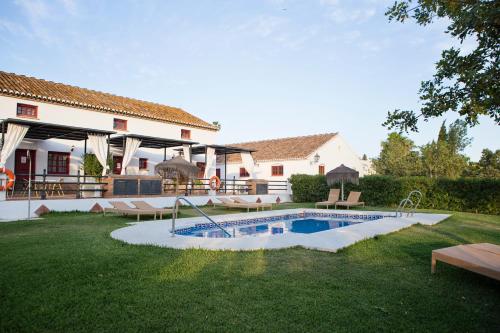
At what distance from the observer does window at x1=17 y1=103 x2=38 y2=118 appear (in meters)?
15.3

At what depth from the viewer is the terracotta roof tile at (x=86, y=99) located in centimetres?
1573

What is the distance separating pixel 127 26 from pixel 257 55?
6.57 metres

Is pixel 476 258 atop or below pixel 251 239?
atop

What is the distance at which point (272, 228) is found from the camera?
10.6 m

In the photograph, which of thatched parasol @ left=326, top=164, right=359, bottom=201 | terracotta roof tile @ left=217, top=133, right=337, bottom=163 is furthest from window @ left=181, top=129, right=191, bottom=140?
thatched parasol @ left=326, top=164, right=359, bottom=201

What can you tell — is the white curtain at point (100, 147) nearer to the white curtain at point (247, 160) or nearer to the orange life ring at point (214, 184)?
the orange life ring at point (214, 184)

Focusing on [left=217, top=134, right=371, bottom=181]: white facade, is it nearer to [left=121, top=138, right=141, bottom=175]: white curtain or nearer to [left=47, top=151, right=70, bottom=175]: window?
[left=121, top=138, right=141, bottom=175]: white curtain

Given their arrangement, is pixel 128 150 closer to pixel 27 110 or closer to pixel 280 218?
pixel 27 110

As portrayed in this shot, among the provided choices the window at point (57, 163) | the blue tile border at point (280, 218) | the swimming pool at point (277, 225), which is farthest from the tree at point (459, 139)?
the window at point (57, 163)

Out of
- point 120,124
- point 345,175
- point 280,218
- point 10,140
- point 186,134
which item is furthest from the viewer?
point 186,134

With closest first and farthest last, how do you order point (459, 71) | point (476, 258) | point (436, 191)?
point (476, 258)
point (459, 71)
point (436, 191)

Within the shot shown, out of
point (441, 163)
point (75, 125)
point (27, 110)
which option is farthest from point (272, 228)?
point (441, 163)

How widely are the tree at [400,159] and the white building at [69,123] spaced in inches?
811

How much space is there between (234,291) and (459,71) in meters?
4.23
